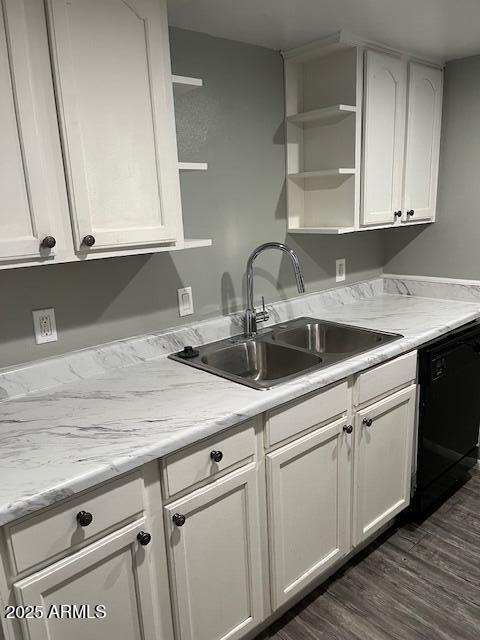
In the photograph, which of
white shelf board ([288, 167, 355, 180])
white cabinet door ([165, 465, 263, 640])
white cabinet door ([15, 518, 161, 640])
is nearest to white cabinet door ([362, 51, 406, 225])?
white shelf board ([288, 167, 355, 180])

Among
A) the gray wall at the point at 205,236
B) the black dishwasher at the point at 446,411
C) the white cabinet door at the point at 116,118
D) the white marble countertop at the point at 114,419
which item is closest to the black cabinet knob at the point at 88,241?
the white cabinet door at the point at 116,118

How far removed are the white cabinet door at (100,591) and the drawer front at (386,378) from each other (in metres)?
0.97

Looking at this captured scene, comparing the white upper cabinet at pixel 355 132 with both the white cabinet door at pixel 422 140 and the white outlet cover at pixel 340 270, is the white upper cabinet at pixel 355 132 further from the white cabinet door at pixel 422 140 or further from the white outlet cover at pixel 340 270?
the white outlet cover at pixel 340 270

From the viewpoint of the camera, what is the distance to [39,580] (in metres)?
1.12

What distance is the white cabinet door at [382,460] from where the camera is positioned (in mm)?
1970

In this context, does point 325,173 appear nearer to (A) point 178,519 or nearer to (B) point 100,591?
(A) point 178,519

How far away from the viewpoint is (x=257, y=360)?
2150 millimetres

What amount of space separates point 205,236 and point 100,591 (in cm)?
137

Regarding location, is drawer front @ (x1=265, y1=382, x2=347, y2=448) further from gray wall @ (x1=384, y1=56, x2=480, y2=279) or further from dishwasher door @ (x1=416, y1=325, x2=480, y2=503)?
gray wall @ (x1=384, y1=56, x2=480, y2=279)

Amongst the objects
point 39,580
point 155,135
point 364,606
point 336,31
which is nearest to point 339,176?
point 336,31

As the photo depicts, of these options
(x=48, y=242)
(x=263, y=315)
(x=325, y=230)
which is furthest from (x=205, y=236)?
(x=48, y=242)

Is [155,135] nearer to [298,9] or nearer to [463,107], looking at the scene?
[298,9]

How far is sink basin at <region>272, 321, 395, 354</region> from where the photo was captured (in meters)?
2.22

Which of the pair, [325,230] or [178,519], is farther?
[325,230]
